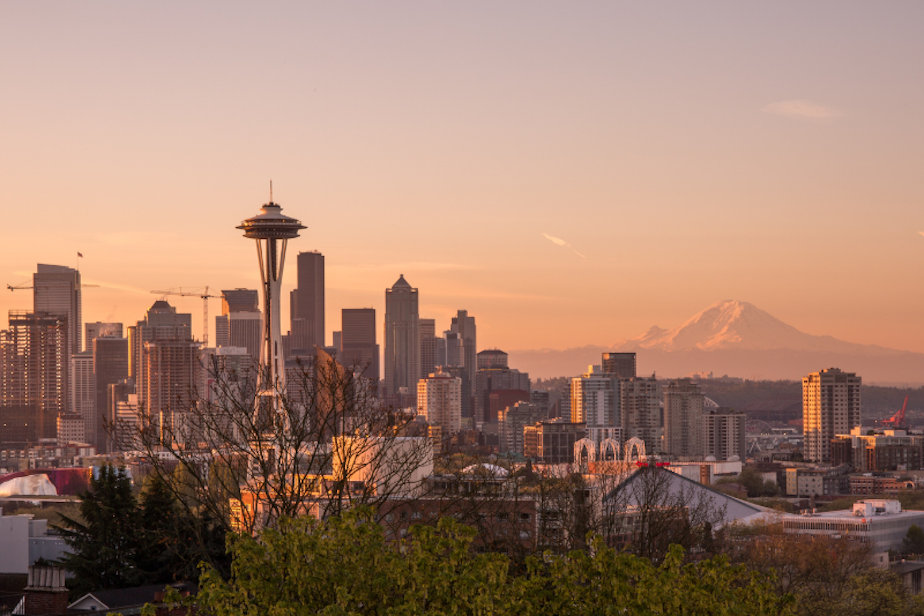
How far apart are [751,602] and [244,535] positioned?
489 centimetres

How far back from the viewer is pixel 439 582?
38.4ft

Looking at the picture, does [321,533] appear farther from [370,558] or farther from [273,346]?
[273,346]

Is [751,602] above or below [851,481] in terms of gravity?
above

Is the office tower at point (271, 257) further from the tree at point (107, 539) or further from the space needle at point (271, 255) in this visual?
the tree at point (107, 539)

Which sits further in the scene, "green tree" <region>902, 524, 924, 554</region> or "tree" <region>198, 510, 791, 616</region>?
"green tree" <region>902, 524, 924, 554</region>

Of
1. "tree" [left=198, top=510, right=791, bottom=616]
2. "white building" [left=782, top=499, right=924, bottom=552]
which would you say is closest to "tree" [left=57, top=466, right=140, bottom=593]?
"tree" [left=198, top=510, right=791, bottom=616]

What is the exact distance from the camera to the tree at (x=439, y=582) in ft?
38.5

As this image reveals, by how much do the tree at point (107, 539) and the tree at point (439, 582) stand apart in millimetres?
22414

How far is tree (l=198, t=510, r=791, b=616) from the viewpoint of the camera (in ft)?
38.5

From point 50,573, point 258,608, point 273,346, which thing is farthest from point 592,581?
point 273,346

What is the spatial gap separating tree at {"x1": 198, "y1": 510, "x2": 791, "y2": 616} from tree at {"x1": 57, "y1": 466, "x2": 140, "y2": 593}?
22414 millimetres

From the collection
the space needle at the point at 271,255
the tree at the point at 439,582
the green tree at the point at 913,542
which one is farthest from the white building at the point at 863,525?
the tree at the point at 439,582

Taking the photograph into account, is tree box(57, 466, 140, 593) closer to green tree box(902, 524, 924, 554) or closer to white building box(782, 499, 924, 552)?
white building box(782, 499, 924, 552)

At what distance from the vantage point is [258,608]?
12.4 meters
